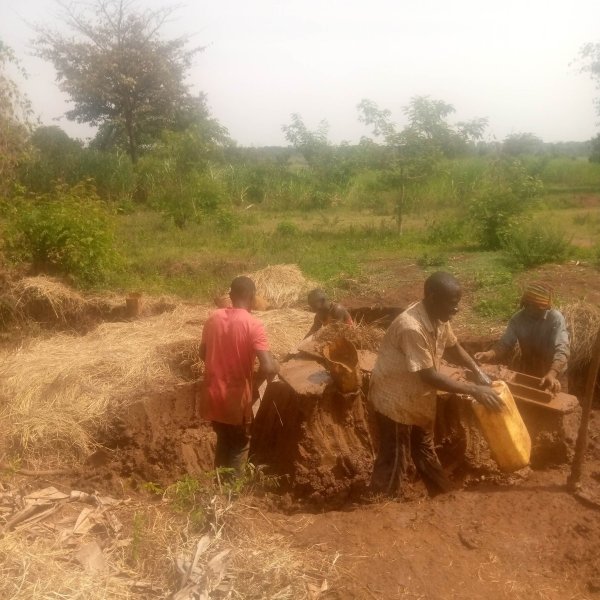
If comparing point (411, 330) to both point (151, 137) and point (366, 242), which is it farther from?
point (151, 137)

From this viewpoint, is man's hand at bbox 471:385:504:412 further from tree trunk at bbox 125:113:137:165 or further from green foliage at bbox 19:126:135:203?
tree trunk at bbox 125:113:137:165

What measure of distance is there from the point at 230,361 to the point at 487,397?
179cm

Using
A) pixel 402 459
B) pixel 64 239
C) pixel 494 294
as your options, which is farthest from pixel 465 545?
pixel 64 239

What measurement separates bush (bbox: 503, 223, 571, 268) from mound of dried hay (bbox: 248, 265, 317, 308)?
12.7 ft

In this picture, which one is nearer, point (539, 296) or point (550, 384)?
point (550, 384)

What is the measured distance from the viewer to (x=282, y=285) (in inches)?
413

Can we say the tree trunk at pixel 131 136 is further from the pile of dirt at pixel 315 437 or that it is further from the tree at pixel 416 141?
the pile of dirt at pixel 315 437

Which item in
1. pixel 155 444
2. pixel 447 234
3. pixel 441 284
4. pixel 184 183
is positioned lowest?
pixel 155 444

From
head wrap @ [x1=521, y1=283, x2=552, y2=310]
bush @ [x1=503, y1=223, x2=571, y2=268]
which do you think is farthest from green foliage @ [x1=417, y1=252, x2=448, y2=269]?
head wrap @ [x1=521, y1=283, x2=552, y2=310]

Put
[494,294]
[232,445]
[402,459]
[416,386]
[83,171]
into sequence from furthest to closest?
[83,171] < [494,294] < [232,445] < [402,459] < [416,386]

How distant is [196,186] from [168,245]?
2.45 metres

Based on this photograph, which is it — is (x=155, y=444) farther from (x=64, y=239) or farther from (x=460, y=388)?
(x=64, y=239)

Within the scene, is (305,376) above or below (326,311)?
below

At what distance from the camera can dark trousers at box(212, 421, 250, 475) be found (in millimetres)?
4641
